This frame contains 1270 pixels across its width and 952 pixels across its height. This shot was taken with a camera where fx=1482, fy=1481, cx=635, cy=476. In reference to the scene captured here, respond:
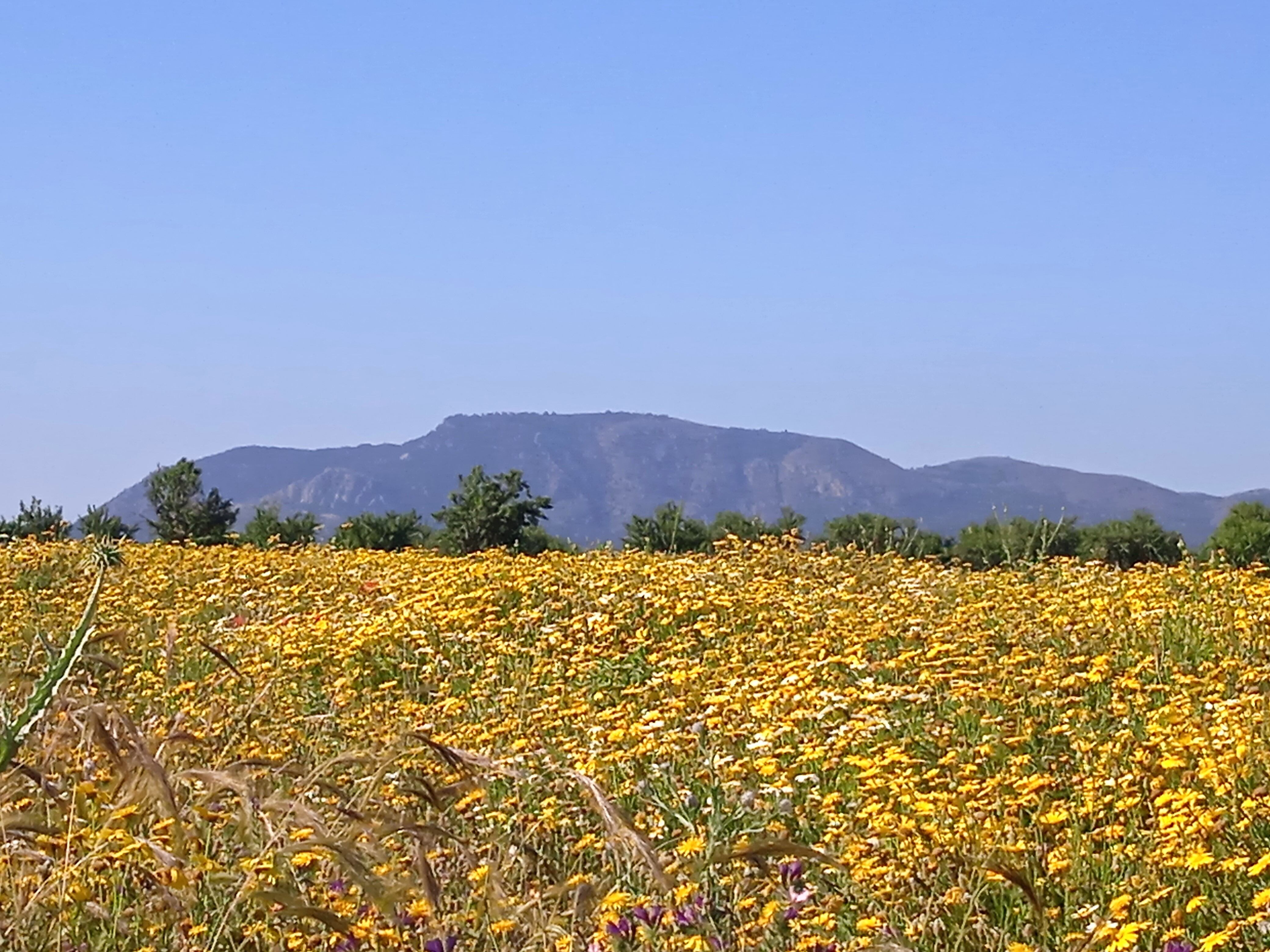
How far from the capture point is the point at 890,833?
12.9 feet

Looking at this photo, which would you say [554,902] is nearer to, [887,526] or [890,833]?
[890,833]

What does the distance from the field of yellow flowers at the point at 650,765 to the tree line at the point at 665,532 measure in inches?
144

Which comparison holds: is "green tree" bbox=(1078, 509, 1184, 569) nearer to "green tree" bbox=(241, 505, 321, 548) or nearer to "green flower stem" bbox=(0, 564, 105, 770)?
"green tree" bbox=(241, 505, 321, 548)

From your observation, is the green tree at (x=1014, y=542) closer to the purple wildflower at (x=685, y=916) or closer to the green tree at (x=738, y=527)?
the green tree at (x=738, y=527)

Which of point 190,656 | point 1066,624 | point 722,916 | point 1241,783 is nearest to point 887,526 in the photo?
point 1066,624

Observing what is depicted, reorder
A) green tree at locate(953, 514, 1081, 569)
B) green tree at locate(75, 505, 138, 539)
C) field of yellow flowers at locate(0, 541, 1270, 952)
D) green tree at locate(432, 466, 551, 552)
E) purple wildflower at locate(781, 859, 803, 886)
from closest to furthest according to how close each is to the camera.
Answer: field of yellow flowers at locate(0, 541, 1270, 952) < purple wildflower at locate(781, 859, 803, 886) < green tree at locate(75, 505, 138, 539) < green tree at locate(953, 514, 1081, 569) < green tree at locate(432, 466, 551, 552)

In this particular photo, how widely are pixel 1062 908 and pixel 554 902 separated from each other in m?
1.60

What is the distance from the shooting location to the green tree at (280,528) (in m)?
14.5

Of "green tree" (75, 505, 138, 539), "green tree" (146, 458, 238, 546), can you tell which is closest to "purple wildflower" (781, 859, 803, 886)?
"green tree" (75, 505, 138, 539)

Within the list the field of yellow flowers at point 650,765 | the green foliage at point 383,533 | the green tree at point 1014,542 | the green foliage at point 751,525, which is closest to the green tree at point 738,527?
the green foliage at point 751,525

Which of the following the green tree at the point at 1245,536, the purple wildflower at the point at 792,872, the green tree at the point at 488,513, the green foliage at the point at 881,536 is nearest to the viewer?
the purple wildflower at the point at 792,872

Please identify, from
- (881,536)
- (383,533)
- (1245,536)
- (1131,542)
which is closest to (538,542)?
(383,533)

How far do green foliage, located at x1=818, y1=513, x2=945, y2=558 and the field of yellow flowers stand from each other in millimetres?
3217

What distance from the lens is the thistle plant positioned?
1.37 meters
